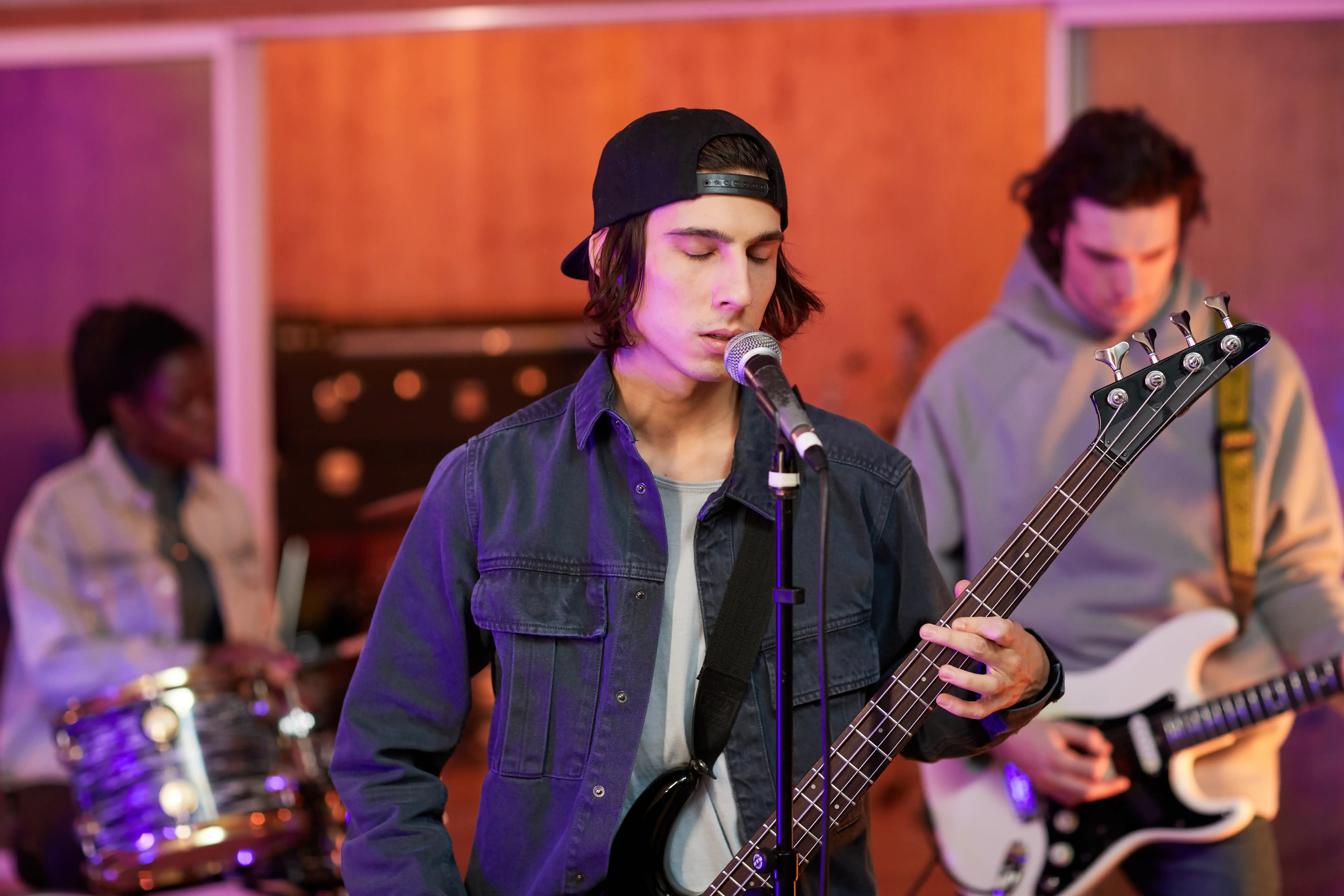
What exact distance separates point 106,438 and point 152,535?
341mm

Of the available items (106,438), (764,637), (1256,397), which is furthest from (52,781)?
(1256,397)

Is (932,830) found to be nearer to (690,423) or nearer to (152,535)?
(690,423)

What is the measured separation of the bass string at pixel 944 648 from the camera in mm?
1580

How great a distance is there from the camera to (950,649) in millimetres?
1626

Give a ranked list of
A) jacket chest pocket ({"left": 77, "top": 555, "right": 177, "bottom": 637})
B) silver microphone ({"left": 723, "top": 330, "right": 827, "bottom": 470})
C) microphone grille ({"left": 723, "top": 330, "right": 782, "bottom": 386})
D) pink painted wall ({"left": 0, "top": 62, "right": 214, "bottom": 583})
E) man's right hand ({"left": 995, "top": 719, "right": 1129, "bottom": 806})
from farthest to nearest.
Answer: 1. pink painted wall ({"left": 0, "top": 62, "right": 214, "bottom": 583})
2. jacket chest pocket ({"left": 77, "top": 555, "right": 177, "bottom": 637})
3. man's right hand ({"left": 995, "top": 719, "right": 1129, "bottom": 806})
4. microphone grille ({"left": 723, "top": 330, "right": 782, "bottom": 386})
5. silver microphone ({"left": 723, "top": 330, "right": 827, "bottom": 470})

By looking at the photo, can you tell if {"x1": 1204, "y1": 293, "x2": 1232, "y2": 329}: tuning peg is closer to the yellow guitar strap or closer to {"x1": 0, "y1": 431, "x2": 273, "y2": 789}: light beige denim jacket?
the yellow guitar strap

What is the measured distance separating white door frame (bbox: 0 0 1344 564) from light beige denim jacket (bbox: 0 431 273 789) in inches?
10.0

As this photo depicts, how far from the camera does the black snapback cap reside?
1541mm

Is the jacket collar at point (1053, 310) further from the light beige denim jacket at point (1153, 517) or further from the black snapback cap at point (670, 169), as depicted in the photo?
the black snapback cap at point (670, 169)

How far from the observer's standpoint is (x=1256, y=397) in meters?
2.67

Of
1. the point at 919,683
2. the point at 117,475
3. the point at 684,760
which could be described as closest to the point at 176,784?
the point at 117,475

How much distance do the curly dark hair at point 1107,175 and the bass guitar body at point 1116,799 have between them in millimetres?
880

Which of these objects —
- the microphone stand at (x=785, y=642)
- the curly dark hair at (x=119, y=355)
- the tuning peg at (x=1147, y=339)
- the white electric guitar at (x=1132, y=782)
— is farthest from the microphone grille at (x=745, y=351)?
the curly dark hair at (x=119, y=355)

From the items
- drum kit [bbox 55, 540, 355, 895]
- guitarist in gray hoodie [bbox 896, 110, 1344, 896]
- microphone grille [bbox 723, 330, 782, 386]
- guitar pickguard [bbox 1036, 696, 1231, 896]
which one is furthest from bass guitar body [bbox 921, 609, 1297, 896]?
drum kit [bbox 55, 540, 355, 895]
